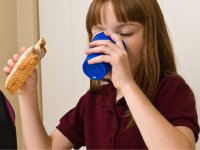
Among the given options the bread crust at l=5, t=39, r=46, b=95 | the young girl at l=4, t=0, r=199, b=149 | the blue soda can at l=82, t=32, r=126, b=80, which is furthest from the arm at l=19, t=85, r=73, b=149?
the blue soda can at l=82, t=32, r=126, b=80

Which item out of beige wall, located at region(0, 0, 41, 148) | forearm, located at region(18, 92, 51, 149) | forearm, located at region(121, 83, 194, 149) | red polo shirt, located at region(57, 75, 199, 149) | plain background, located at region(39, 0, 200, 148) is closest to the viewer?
forearm, located at region(121, 83, 194, 149)

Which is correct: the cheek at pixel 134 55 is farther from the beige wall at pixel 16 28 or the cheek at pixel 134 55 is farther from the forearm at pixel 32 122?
the beige wall at pixel 16 28

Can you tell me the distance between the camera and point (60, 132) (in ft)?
2.93

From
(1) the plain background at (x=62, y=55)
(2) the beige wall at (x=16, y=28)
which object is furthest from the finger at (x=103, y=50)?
(2) the beige wall at (x=16, y=28)

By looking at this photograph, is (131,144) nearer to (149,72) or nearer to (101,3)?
(149,72)

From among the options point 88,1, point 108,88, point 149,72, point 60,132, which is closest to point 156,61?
point 149,72

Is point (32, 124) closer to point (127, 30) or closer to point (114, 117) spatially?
point (114, 117)

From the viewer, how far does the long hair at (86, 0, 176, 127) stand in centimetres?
73

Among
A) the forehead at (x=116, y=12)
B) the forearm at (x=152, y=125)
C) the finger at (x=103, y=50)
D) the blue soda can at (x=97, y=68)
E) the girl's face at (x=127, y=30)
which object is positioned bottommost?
the forearm at (x=152, y=125)

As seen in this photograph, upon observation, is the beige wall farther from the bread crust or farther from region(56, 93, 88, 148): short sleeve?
the bread crust

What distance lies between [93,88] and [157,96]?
8.7 inches

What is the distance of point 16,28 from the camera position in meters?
1.40

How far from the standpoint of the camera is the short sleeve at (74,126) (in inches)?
35.1

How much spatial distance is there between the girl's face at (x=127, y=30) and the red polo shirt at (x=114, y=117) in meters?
0.09
